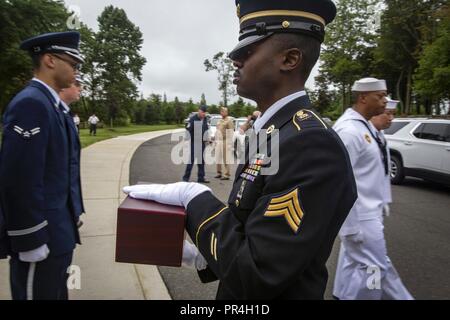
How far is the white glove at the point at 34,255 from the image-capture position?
1843 mm

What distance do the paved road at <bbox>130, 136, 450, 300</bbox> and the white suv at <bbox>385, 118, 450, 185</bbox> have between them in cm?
46

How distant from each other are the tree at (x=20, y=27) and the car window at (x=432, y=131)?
11.3 meters

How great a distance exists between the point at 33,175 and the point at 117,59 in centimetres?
4789

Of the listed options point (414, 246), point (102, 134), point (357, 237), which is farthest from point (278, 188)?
point (102, 134)

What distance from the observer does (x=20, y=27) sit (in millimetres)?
10898

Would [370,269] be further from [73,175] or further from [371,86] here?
[73,175]

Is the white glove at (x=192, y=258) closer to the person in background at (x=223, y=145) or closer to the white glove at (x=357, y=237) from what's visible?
the white glove at (x=357, y=237)

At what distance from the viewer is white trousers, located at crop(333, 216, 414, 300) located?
291 cm

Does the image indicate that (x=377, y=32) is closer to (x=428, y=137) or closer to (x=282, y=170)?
(x=428, y=137)

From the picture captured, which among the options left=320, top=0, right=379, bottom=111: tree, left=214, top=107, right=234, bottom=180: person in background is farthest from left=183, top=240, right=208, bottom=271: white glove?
left=320, top=0, right=379, bottom=111: tree

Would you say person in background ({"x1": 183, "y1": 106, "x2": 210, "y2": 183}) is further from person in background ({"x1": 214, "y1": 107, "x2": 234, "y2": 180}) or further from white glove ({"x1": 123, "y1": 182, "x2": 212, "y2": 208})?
white glove ({"x1": 123, "y1": 182, "x2": 212, "y2": 208})

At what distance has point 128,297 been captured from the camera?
10.3 feet

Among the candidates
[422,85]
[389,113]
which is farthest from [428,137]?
[422,85]
